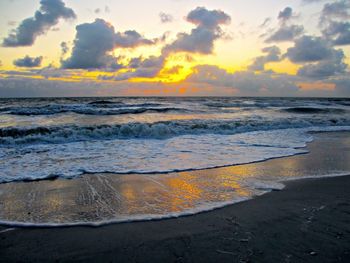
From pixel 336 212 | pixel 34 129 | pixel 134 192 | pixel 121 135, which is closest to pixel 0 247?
pixel 134 192

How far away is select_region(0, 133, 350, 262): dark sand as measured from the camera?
2877 mm

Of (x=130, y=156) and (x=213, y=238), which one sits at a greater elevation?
(x=213, y=238)

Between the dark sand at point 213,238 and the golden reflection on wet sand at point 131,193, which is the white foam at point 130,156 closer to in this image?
the golden reflection on wet sand at point 131,193

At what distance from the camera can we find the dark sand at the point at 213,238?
2.88 m

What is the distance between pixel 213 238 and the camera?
327 cm

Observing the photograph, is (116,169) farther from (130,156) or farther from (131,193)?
(131,193)

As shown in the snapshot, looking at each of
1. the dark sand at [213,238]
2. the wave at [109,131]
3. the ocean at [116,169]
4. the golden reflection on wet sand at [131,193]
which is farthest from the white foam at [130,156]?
the dark sand at [213,238]

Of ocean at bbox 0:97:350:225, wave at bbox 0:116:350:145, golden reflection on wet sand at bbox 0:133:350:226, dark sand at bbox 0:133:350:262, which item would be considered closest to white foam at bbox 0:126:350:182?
ocean at bbox 0:97:350:225

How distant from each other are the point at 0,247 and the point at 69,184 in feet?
8.22

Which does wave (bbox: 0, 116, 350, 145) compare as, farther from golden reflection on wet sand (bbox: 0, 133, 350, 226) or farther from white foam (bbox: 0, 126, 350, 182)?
golden reflection on wet sand (bbox: 0, 133, 350, 226)

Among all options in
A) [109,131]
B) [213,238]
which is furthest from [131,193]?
[109,131]

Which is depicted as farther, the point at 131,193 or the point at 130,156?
the point at 130,156

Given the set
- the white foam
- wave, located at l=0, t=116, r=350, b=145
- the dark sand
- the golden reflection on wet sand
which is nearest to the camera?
the dark sand

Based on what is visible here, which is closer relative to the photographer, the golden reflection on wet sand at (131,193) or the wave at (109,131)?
the golden reflection on wet sand at (131,193)
